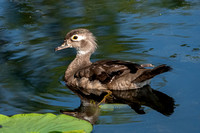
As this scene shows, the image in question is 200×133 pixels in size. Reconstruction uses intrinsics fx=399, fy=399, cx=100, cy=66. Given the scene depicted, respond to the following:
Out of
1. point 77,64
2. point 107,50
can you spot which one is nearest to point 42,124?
point 77,64

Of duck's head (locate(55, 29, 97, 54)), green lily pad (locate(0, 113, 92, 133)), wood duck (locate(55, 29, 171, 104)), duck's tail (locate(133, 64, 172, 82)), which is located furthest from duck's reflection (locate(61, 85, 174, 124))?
duck's head (locate(55, 29, 97, 54))

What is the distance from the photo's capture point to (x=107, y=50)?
360 inches

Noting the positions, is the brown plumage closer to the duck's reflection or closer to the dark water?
the duck's reflection

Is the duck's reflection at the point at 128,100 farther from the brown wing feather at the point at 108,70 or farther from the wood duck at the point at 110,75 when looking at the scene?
the brown wing feather at the point at 108,70

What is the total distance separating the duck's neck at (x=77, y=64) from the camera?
8.17 meters

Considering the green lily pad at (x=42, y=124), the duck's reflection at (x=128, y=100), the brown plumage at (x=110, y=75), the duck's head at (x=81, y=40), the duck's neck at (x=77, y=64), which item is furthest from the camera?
the duck's head at (x=81, y=40)

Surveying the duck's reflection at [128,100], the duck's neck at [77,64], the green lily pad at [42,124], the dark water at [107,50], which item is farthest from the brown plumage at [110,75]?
the green lily pad at [42,124]

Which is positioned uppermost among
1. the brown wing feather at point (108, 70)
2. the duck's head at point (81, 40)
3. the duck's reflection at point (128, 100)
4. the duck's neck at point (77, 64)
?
the duck's head at point (81, 40)

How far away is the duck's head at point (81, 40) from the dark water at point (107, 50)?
0.47 metres

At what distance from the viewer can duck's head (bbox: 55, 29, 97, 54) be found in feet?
28.0

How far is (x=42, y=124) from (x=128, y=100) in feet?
6.44

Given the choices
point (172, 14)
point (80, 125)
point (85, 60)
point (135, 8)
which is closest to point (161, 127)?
point (80, 125)

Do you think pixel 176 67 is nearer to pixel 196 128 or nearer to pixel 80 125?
pixel 196 128

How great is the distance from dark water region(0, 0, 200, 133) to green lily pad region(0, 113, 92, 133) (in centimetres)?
33
